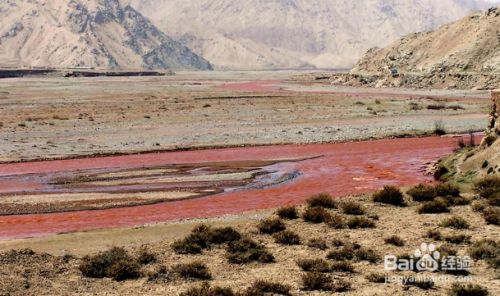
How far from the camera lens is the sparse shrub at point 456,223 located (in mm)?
18859

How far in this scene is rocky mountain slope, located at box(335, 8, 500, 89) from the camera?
4035 inches

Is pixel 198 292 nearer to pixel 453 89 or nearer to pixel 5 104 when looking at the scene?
pixel 5 104

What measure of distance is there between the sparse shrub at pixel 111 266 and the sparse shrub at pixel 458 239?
9009 mm

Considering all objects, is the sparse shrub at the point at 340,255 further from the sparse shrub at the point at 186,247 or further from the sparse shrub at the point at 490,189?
the sparse shrub at the point at 490,189

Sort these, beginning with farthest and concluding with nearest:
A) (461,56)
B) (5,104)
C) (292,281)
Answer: (461,56) < (5,104) < (292,281)

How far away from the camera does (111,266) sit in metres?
16.1

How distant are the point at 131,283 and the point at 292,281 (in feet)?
13.7

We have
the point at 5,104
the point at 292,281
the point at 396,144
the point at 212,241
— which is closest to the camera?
the point at 292,281

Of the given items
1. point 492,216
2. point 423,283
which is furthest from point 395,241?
point 492,216

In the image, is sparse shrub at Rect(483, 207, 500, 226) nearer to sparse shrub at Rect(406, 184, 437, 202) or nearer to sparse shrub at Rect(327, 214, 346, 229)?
sparse shrub at Rect(406, 184, 437, 202)

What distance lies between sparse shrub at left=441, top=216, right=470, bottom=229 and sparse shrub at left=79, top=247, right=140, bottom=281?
9.79 metres

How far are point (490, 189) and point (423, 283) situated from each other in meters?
10.1

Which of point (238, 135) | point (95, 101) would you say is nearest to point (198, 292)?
point (238, 135)

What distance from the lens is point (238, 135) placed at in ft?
165
